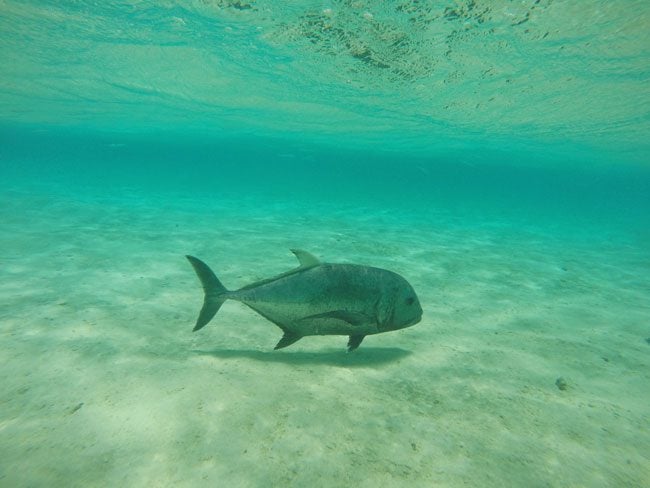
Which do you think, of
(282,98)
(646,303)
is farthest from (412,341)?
(282,98)

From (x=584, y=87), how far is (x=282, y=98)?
1750cm

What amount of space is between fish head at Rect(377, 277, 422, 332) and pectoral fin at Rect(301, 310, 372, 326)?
0.22 meters

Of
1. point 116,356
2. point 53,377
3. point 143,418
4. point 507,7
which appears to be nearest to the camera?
point 143,418

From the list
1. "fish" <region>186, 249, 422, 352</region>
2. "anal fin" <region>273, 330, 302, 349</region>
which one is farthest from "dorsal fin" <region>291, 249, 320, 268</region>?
"anal fin" <region>273, 330, 302, 349</region>

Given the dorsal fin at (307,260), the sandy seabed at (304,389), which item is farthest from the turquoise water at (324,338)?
the dorsal fin at (307,260)

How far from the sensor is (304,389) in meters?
3.67

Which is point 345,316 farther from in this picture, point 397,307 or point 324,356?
point 324,356

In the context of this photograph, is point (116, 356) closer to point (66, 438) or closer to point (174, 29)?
point (66, 438)

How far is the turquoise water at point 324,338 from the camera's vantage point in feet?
9.32

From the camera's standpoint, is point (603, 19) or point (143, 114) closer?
point (603, 19)

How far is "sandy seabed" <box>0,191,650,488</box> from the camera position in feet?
8.77

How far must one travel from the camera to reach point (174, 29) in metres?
14.8

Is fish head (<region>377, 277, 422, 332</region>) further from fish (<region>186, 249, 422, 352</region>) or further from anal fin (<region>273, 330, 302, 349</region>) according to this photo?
anal fin (<region>273, 330, 302, 349</region>)

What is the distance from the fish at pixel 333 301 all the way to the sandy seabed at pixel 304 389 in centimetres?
61
